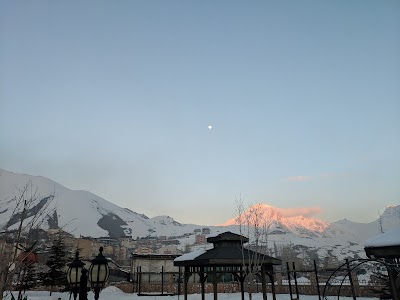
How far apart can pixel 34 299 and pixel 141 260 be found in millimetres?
20612

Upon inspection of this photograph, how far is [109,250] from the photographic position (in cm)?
10475

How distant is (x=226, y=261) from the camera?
14.7 meters

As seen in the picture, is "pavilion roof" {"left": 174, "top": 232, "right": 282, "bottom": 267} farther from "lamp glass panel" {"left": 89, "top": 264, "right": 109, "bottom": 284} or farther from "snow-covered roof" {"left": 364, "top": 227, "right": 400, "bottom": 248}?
"lamp glass panel" {"left": 89, "top": 264, "right": 109, "bottom": 284}

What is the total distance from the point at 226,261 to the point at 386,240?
28.3 feet

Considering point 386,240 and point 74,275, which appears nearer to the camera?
point 386,240

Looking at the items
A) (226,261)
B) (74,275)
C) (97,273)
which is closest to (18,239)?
(74,275)

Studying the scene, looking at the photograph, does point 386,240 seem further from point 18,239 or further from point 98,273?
point 18,239

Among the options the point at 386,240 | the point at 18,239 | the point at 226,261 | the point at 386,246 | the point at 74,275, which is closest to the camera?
the point at 386,246

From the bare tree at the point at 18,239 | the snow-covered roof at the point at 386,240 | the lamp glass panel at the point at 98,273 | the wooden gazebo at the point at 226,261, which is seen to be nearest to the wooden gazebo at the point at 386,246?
the snow-covered roof at the point at 386,240

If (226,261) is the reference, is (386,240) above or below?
above

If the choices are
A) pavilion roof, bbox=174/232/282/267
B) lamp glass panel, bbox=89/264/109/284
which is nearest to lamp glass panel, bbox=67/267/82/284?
lamp glass panel, bbox=89/264/109/284

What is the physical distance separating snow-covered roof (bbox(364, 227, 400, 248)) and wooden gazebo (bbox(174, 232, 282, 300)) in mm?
7404

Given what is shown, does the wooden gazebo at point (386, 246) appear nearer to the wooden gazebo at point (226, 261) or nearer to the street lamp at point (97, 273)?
the street lamp at point (97, 273)

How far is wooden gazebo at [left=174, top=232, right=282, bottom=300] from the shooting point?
580 inches
